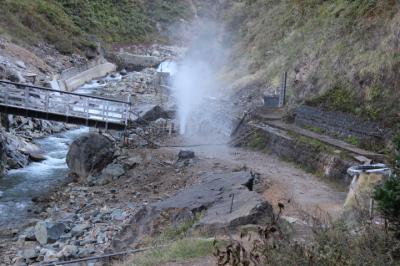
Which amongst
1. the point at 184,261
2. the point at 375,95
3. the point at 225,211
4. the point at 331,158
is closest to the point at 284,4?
the point at 375,95

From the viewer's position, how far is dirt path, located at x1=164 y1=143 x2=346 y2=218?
38.6 ft

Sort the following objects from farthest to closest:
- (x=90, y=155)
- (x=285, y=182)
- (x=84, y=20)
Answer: (x=84, y=20)
(x=90, y=155)
(x=285, y=182)

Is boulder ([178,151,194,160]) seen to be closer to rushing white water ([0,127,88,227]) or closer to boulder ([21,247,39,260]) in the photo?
rushing white water ([0,127,88,227])

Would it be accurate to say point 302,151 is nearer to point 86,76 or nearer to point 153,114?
point 153,114

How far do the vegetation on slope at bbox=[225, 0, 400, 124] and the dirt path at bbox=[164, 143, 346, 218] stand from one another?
8.52ft

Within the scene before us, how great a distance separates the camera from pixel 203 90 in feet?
97.5

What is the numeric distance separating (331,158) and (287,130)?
11.4ft

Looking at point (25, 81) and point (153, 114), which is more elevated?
point (25, 81)

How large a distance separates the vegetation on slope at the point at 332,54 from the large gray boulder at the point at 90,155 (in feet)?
23.2

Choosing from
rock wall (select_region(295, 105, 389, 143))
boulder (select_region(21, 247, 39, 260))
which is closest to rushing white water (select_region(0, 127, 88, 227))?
boulder (select_region(21, 247, 39, 260))

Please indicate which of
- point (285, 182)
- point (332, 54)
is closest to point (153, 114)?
point (332, 54)

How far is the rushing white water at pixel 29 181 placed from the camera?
15.5 meters

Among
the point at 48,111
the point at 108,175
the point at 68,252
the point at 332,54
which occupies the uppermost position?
the point at 332,54

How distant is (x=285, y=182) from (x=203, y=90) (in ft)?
52.8
